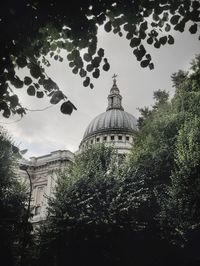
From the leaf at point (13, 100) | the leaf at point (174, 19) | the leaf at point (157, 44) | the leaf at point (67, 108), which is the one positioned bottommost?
the leaf at point (67, 108)

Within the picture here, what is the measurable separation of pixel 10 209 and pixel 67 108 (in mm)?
21156

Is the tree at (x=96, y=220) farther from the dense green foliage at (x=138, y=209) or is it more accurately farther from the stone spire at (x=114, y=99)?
the stone spire at (x=114, y=99)

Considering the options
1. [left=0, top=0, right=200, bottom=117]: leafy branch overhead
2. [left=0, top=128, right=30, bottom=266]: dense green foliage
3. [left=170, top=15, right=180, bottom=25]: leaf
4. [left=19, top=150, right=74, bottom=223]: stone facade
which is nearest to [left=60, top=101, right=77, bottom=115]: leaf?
[left=0, top=0, right=200, bottom=117]: leafy branch overhead

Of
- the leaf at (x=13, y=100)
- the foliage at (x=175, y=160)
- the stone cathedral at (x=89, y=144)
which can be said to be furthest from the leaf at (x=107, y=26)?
the stone cathedral at (x=89, y=144)

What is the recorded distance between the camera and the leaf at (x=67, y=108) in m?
6.98

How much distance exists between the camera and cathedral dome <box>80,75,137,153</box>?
55331 millimetres

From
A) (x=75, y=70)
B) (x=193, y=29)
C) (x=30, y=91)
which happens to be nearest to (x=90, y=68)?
(x=75, y=70)

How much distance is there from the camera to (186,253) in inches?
864

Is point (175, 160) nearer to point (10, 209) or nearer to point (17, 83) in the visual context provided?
point (10, 209)

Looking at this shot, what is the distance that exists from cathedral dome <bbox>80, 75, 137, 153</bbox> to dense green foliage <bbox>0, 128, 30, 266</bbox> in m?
25.8

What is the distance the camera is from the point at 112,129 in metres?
56.3

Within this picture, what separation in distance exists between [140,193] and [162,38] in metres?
17.0

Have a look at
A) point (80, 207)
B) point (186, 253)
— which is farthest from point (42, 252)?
point (186, 253)

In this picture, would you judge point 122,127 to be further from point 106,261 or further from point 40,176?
point 106,261
